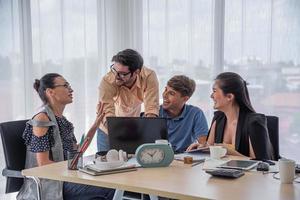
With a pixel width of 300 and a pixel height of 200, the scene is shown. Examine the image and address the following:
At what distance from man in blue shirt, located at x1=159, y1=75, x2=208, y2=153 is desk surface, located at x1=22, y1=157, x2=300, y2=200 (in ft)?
2.17

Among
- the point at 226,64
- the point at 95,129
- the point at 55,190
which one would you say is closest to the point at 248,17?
the point at 226,64

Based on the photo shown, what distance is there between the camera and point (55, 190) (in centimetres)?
221

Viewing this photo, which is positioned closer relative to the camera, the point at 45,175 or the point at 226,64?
the point at 45,175

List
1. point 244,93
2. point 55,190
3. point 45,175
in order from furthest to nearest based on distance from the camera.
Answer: point 244,93 → point 55,190 → point 45,175

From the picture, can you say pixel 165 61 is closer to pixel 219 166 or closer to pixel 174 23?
pixel 174 23

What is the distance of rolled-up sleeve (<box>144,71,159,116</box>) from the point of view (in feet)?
8.89

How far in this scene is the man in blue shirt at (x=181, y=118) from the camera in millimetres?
2703

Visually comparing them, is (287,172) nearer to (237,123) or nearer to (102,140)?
(237,123)

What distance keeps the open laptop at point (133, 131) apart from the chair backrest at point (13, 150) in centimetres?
55

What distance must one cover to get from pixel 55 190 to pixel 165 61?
1.83m

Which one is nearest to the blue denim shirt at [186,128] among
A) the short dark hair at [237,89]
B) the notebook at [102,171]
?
the short dark hair at [237,89]

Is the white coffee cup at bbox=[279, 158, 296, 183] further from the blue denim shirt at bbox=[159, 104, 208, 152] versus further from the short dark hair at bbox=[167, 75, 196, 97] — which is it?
the short dark hair at bbox=[167, 75, 196, 97]

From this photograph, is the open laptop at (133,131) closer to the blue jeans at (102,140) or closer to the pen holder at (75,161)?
the pen holder at (75,161)

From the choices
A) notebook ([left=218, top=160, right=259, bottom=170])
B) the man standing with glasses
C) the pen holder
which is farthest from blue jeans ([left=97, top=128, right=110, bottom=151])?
notebook ([left=218, top=160, right=259, bottom=170])
